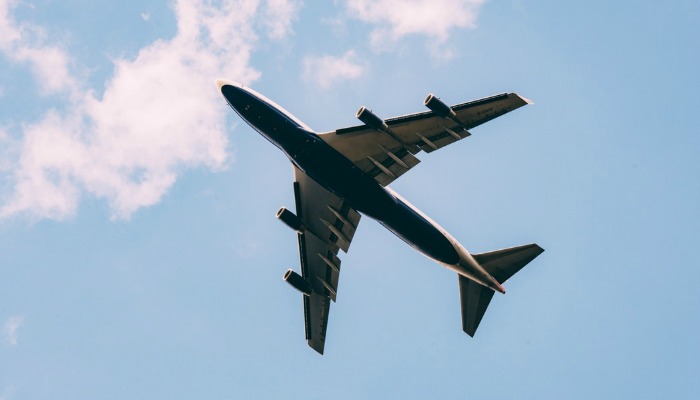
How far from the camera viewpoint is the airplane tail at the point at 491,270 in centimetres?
6144

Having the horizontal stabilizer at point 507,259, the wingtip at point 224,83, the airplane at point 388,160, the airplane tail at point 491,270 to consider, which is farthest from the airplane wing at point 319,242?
the horizontal stabilizer at point 507,259

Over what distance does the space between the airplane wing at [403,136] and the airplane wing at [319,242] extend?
21.1ft

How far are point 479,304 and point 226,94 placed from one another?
27.0 metres

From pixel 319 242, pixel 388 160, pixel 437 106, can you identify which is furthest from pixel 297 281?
pixel 437 106

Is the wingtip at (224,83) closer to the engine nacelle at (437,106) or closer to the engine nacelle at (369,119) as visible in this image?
the engine nacelle at (369,119)

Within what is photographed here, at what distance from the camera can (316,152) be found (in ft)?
191

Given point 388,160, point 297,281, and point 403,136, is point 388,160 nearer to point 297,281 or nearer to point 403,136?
point 403,136

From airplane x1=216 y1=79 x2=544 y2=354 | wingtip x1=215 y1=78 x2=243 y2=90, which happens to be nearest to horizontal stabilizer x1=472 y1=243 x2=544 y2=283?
airplane x1=216 y1=79 x2=544 y2=354

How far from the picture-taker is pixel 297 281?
69.4 m

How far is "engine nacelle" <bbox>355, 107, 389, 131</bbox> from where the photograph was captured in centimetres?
5678

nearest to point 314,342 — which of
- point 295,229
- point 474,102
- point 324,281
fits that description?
point 324,281

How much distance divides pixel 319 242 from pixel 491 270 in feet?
51.2

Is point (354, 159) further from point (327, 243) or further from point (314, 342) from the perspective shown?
point (314, 342)

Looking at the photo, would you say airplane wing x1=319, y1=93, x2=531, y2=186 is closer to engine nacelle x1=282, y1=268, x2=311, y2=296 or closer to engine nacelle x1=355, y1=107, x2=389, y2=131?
engine nacelle x1=355, y1=107, x2=389, y2=131
